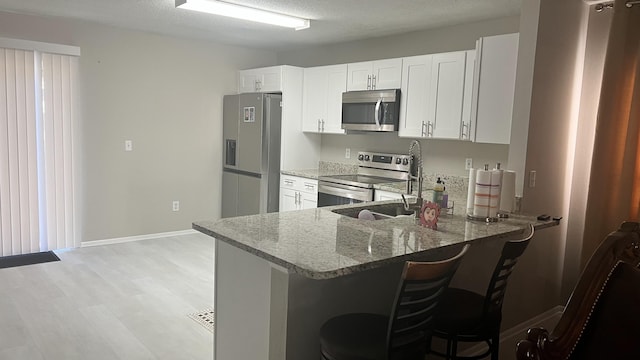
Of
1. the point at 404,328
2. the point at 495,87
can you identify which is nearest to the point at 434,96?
the point at 495,87

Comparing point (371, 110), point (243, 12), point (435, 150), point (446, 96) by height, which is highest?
point (243, 12)

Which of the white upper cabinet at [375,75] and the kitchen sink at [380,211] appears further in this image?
the white upper cabinet at [375,75]

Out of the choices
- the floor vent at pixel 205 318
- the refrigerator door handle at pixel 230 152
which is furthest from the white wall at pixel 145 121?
the floor vent at pixel 205 318

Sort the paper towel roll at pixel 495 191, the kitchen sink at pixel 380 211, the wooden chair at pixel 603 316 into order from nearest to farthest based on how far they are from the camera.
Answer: the wooden chair at pixel 603 316, the paper towel roll at pixel 495 191, the kitchen sink at pixel 380 211

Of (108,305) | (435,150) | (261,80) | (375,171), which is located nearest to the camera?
(108,305)

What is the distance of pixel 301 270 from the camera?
166cm

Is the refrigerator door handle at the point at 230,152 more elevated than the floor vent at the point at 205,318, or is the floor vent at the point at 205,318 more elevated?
the refrigerator door handle at the point at 230,152

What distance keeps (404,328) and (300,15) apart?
3.22 metres

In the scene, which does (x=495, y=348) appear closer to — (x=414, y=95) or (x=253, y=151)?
(x=414, y=95)

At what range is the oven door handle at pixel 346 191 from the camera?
15.0 feet

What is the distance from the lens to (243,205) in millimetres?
5824

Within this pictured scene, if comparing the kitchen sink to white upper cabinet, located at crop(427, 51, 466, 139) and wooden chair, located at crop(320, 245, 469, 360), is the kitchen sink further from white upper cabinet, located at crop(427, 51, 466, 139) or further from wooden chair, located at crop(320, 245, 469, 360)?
white upper cabinet, located at crop(427, 51, 466, 139)

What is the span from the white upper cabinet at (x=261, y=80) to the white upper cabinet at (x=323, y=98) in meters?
0.33

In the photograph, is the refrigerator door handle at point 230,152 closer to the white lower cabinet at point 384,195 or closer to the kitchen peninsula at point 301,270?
the white lower cabinet at point 384,195
